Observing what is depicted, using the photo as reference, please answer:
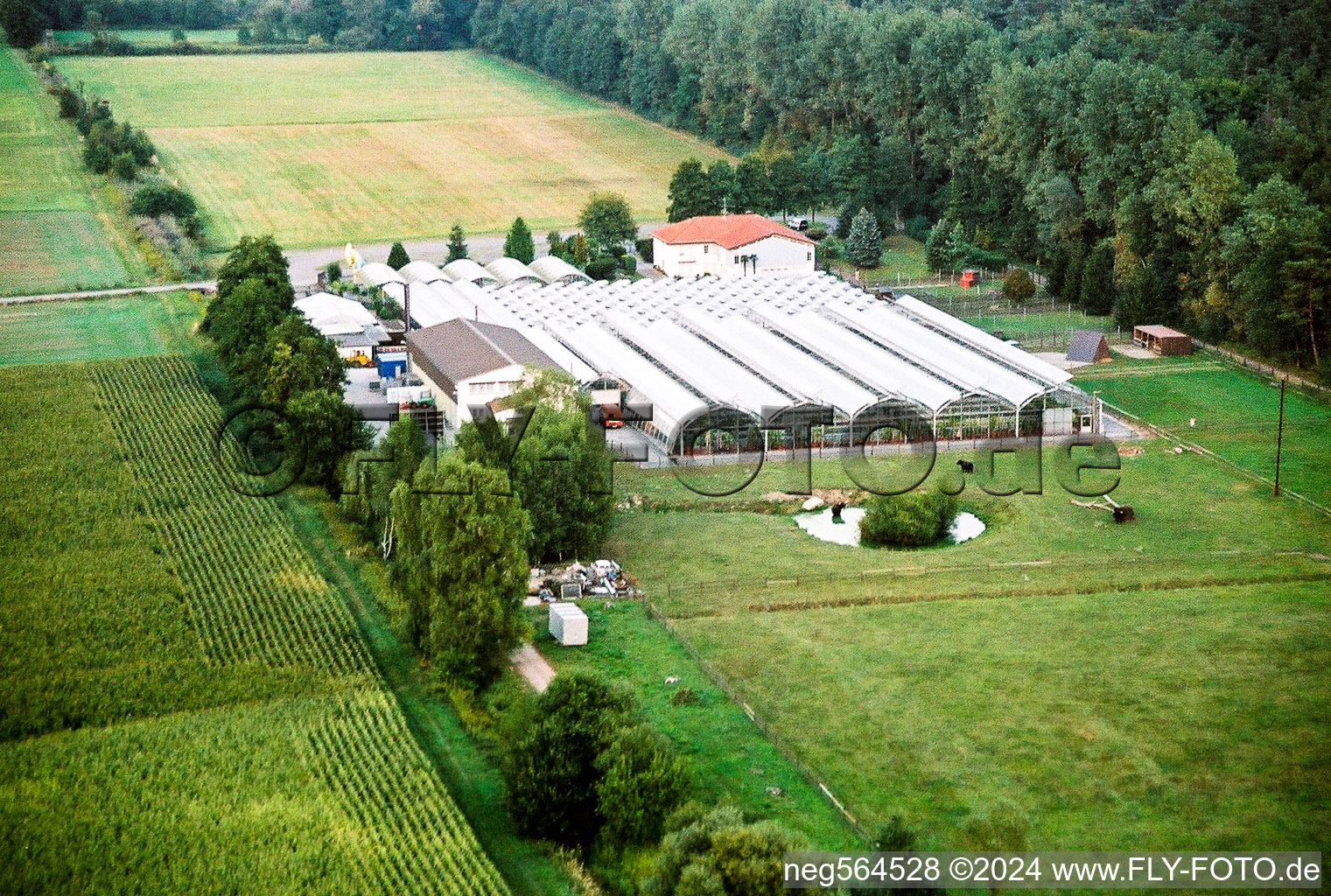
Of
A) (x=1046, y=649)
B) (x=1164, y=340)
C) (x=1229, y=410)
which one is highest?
(x=1046, y=649)

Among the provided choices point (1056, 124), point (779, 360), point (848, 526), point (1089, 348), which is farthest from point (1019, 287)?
point (848, 526)

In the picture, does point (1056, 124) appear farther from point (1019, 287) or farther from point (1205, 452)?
point (1205, 452)

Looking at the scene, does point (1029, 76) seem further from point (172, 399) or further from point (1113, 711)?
point (1113, 711)

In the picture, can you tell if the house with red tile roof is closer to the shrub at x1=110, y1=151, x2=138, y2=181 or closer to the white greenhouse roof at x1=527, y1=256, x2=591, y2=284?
the white greenhouse roof at x1=527, y1=256, x2=591, y2=284

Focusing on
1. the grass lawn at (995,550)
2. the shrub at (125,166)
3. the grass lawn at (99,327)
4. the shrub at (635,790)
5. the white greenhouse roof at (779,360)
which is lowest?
the grass lawn at (995,550)

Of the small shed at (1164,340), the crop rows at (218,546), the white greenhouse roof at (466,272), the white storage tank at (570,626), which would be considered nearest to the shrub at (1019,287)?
the small shed at (1164,340)

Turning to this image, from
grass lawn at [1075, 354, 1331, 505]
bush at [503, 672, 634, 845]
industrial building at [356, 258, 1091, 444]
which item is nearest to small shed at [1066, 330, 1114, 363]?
grass lawn at [1075, 354, 1331, 505]

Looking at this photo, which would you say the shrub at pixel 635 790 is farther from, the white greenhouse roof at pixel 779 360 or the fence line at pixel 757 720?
the white greenhouse roof at pixel 779 360
